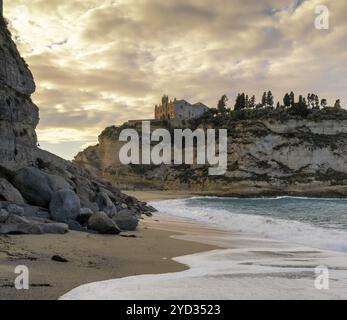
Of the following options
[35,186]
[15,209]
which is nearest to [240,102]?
[35,186]

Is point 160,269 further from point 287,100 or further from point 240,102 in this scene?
point 287,100

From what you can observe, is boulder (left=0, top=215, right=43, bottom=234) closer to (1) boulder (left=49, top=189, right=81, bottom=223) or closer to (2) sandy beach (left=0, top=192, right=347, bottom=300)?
(2) sandy beach (left=0, top=192, right=347, bottom=300)

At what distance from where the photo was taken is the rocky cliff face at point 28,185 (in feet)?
40.2

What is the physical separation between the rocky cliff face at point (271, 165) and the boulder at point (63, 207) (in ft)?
238

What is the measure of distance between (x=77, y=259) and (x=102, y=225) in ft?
15.4

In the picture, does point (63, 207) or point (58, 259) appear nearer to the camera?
point (58, 259)

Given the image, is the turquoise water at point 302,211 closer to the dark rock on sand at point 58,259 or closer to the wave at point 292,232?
the wave at point 292,232

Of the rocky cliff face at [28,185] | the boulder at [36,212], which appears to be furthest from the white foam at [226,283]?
the boulder at [36,212]

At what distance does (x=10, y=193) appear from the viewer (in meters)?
13.5

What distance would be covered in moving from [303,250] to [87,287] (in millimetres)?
7901

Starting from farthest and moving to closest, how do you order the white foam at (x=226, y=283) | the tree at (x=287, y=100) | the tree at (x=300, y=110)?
the tree at (x=287, y=100)
the tree at (x=300, y=110)
the white foam at (x=226, y=283)

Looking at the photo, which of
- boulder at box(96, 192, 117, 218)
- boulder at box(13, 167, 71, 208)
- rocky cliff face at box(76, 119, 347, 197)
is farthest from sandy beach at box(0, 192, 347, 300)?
rocky cliff face at box(76, 119, 347, 197)

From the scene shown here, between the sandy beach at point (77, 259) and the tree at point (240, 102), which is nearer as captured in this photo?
the sandy beach at point (77, 259)
